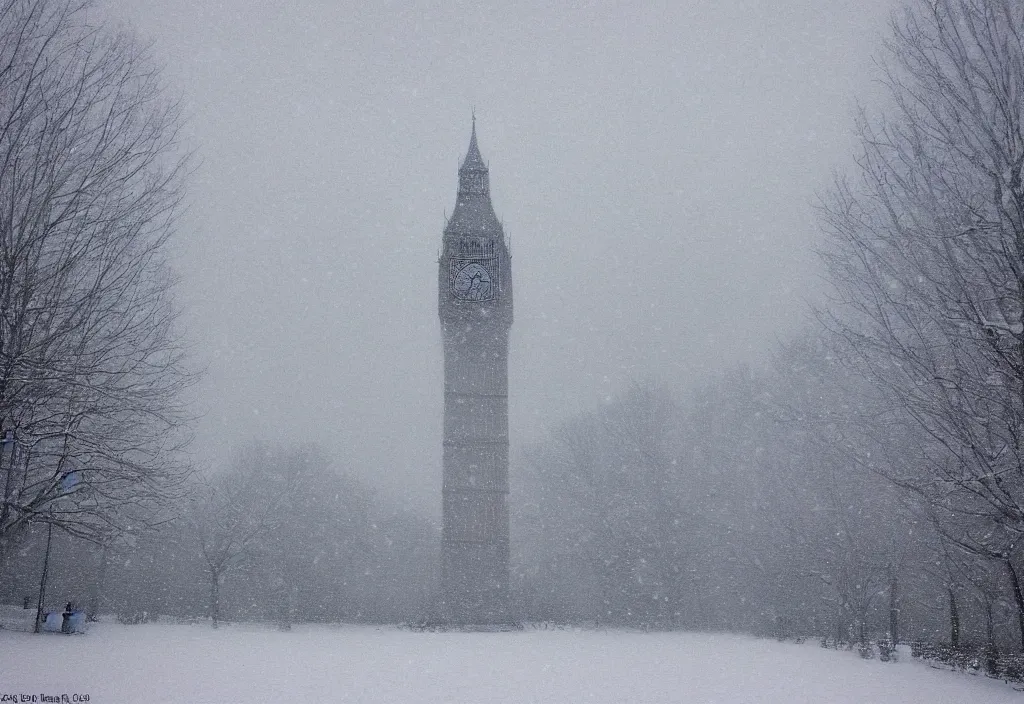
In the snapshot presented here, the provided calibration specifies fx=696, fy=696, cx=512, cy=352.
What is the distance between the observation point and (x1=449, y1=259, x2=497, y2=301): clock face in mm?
33406

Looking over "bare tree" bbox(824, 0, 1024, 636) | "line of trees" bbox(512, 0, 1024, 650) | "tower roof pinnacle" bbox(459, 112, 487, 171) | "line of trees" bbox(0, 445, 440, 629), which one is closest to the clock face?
"tower roof pinnacle" bbox(459, 112, 487, 171)

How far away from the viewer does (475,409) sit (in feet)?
107

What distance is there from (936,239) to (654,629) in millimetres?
25047

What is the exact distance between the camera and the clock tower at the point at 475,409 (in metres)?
29.4

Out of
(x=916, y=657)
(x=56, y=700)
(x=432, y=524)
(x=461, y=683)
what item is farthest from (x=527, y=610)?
(x=56, y=700)

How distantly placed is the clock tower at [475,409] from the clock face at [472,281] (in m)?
0.05

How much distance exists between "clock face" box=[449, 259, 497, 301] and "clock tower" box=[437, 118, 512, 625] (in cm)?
5

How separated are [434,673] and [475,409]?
21.1 m

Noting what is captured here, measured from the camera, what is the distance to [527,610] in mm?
31359

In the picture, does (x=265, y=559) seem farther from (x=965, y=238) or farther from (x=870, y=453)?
(x=965, y=238)

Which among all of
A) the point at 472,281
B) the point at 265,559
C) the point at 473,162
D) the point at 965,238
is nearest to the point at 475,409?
the point at 472,281

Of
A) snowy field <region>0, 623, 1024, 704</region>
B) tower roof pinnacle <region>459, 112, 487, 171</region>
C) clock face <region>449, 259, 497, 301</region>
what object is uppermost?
tower roof pinnacle <region>459, 112, 487, 171</region>

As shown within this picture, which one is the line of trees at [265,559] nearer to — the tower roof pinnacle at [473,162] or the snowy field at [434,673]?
the snowy field at [434,673]

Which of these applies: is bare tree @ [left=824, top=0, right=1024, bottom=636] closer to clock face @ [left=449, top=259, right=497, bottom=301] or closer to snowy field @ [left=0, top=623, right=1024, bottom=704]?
snowy field @ [left=0, top=623, right=1024, bottom=704]
